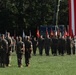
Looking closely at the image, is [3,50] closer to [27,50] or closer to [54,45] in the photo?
[27,50]

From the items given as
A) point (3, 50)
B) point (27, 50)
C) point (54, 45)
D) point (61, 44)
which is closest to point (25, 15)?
point (54, 45)

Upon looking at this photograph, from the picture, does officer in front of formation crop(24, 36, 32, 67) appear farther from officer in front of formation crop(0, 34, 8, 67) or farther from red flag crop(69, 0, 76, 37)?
red flag crop(69, 0, 76, 37)

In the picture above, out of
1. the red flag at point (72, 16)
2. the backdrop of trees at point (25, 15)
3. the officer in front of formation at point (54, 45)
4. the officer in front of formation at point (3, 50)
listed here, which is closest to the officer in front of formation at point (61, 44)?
the officer in front of formation at point (54, 45)

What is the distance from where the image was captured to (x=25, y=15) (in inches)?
2665

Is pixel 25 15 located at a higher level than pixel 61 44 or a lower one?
higher

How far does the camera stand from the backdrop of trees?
2628 inches

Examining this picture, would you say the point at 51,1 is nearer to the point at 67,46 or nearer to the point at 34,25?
the point at 34,25

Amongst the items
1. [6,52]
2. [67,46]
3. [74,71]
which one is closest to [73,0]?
[67,46]

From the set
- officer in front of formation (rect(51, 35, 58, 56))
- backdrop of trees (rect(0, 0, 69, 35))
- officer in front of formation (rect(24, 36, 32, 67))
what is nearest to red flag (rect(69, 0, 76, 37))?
officer in front of formation (rect(51, 35, 58, 56))

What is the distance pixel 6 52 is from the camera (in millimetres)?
21703

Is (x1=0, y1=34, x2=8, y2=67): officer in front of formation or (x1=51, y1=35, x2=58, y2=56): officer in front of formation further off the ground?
(x1=0, y1=34, x2=8, y2=67): officer in front of formation

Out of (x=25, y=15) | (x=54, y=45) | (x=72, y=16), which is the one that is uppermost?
(x=72, y=16)

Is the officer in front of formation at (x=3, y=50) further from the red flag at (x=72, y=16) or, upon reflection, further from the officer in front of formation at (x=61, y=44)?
the red flag at (x=72, y=16)

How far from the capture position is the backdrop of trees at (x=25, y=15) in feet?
219
